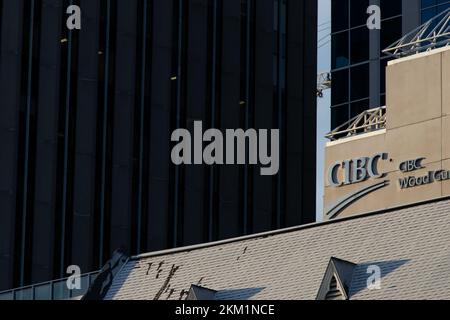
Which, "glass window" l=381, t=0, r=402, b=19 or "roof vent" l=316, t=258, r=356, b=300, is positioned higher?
"glass window" l=381, t=0, r=402, b=19

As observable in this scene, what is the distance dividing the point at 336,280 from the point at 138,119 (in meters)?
44.8

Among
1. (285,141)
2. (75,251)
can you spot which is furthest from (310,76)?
(75,251)

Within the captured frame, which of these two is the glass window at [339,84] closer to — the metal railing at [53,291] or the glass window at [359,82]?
the glass window at [359,82]

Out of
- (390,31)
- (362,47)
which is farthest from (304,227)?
(362,47)

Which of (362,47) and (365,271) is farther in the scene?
(362,47)

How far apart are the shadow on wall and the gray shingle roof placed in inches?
1.2

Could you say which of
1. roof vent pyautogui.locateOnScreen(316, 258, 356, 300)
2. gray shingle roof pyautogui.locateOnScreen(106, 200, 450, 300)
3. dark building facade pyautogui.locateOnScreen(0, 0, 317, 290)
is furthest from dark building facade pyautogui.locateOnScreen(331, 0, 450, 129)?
roof vent pyautogui.locateOnScreen(316, 258, 356, 300)

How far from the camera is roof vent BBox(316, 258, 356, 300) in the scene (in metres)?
64.9

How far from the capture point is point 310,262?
6825 centimetres

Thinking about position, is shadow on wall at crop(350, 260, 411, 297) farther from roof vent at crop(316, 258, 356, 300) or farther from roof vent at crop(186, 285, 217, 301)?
roof vent at crop(186, 285, 217, 301)

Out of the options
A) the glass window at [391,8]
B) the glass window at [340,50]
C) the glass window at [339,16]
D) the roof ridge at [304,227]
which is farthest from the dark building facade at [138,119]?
the roof ridge at [304,227]

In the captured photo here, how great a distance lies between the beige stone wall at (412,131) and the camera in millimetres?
96000

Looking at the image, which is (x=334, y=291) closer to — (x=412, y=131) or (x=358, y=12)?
(x=412, y=131)
